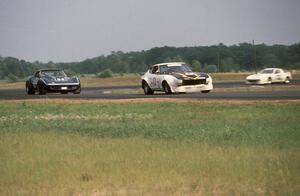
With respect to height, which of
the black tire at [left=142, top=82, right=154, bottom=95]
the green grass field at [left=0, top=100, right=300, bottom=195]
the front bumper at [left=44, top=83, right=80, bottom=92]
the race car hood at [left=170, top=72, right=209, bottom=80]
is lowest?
the green grass field at [left=0, top=100, right=300, bottom=195]

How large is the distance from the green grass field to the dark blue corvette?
13445 mm

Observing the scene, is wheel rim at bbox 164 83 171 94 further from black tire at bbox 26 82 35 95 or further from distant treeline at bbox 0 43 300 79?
distant treeline at bbox 0 43 300 79

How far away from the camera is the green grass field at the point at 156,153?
A: 8219 mm

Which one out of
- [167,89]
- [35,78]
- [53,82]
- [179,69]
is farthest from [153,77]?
[35,78]

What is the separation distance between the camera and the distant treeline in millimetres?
108600

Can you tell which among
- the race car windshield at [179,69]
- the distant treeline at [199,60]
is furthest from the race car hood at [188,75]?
the distant treeline at [199,60]

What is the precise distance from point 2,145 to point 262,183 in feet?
20.6

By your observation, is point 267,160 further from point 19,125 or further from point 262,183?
point 19,125

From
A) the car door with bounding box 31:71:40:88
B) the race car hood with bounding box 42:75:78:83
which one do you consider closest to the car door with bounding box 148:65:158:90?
the race car hood with bounding box 42:75:78:83

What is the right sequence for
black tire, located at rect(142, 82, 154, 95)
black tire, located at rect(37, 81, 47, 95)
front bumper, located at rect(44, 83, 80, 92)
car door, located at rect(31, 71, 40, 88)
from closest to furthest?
black tire, located at rect(142, 82, 154, 95) → front bumper, located at rect(44, 83, 80, 92) → black tire, located at rect(37, 81, 47, 95) → car door, located at rect(31, 71, 40, 88)

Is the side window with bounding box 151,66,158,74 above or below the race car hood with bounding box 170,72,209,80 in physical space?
above

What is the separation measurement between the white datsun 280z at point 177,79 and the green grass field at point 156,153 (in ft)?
29.0

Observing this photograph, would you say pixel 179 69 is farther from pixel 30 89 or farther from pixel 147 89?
pixel 30 89

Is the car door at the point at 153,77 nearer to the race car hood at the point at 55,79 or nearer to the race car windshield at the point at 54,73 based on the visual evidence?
the race car hood at the point at 55,79
